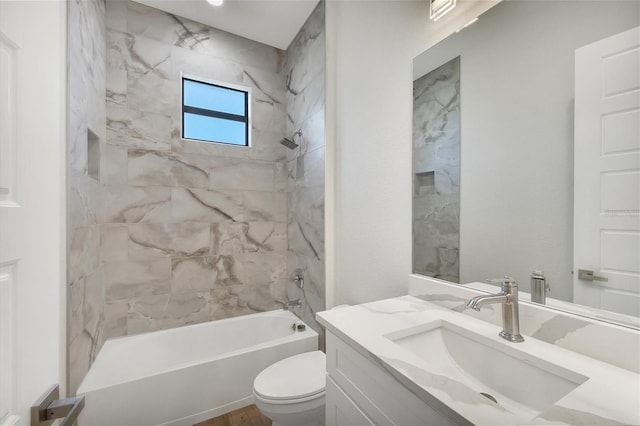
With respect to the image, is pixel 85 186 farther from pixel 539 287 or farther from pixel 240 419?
pixel 539 287

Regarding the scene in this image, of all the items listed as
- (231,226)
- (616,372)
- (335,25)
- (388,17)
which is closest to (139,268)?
(231,226)

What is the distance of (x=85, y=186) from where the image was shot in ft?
5.30

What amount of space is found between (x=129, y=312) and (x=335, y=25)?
109 inches

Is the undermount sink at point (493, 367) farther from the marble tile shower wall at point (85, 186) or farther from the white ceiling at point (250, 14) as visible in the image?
the white ceiling at point (250, 14)

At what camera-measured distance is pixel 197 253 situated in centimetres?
243

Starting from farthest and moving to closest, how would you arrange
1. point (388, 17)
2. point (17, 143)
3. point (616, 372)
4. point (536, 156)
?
point (388, 17) → point (536, 156) → point (616, 372) → point (17, 143)

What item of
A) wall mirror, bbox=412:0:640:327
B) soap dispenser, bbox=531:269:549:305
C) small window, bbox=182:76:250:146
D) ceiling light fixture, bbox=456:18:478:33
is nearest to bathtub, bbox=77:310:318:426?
wall mirror, bbox=412:0:640:327

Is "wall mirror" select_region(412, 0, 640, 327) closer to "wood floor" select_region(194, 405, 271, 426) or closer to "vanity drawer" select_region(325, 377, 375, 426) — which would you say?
"vanity drawer" select_region(325, 377, 375, 426)

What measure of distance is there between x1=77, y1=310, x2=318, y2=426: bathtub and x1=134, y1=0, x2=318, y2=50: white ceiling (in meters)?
2.72

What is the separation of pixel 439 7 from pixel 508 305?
1.44 m

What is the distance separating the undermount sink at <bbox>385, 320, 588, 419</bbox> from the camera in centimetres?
76

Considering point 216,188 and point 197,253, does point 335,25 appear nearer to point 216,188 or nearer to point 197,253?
point 216,188

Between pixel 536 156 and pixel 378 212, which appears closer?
pixel 536 156

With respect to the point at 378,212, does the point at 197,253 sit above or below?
below
